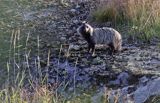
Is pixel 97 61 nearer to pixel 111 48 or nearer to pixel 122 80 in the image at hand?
pixel 111 48

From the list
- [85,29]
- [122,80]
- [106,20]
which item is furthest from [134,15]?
[122,80]

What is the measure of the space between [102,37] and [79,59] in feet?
1.90

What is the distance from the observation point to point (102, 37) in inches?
314

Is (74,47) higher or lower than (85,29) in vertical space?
lower

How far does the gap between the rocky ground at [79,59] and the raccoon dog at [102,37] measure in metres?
0.14

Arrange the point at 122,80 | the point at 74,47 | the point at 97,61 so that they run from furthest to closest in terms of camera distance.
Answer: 1. the point at 74,47
2. the point at 97,61
3. the point at 122,80

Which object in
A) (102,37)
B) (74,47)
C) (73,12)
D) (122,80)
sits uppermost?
(73,12)

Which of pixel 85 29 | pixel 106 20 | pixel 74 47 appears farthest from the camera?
pixel 106 20

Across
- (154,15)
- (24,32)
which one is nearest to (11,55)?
(24,32)

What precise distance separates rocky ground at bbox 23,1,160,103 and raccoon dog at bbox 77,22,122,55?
14 cm

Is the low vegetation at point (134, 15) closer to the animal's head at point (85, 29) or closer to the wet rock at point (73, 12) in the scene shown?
the wet rock at point (73, 12)

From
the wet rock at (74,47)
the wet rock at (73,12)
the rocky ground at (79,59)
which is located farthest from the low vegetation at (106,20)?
the wet rock at (73,12)

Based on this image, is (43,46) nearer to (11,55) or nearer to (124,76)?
(11,55)

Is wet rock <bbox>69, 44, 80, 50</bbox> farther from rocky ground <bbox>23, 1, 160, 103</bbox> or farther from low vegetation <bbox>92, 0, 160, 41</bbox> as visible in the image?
low vegetation <bbox>92, 0, 160, 41</bbox>
